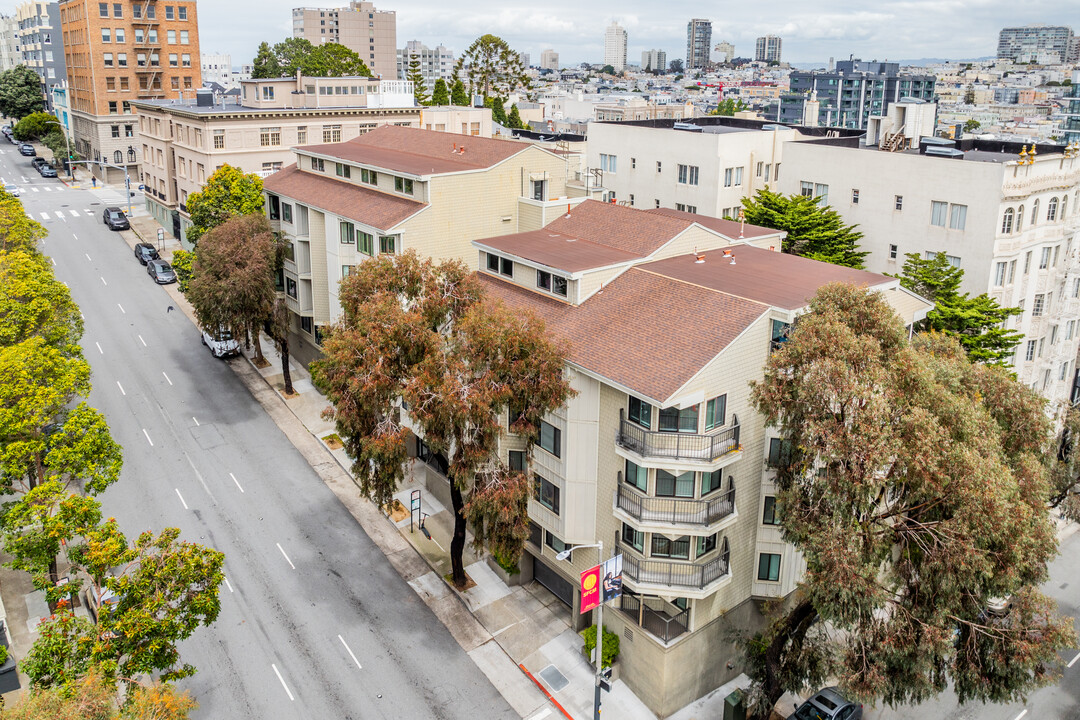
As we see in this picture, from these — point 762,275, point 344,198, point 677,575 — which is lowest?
point 677,575

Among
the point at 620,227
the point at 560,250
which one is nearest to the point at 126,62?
the point at 620,227

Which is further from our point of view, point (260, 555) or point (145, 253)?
point (145, 253)

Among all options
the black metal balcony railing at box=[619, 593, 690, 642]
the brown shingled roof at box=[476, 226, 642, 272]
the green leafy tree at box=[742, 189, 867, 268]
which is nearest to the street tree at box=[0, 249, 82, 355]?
the brown shingled roof at box=[476, 226, 642, 272]

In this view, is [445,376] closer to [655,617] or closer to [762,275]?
→ [655,617]

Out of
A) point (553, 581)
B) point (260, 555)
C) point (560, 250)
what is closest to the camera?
point (553, 581)

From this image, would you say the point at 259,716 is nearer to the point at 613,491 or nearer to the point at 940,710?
the point at 613,491

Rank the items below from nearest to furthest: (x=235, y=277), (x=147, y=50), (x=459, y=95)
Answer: (x=235, y=277), (x=147, y=50), (x=459, y=95)

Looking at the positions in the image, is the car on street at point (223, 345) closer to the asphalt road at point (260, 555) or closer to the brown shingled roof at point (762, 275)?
the asphalt road at point (260, 555)
